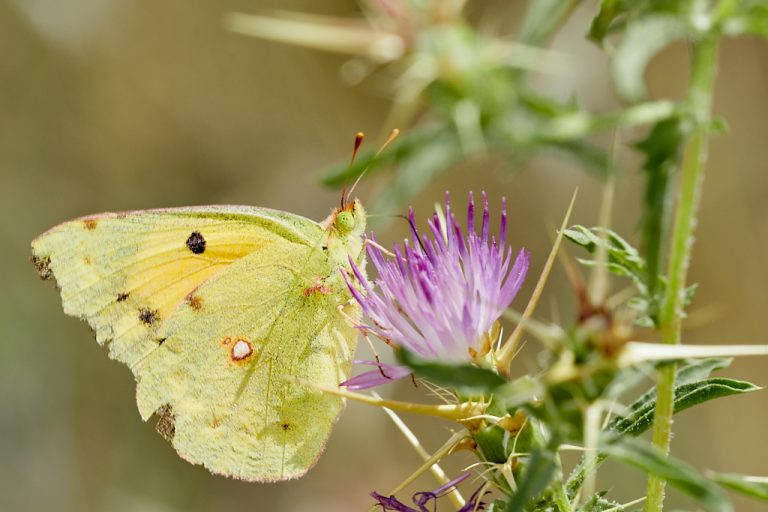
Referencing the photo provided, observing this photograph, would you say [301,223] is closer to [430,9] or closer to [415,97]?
[415,97]

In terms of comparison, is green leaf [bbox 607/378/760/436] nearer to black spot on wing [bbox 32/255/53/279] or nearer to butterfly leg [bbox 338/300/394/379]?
butterfly leg [bbox 338/300/394/379]

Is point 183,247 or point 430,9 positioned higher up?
point 430,9

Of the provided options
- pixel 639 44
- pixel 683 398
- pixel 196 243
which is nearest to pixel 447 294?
pixel 683 398

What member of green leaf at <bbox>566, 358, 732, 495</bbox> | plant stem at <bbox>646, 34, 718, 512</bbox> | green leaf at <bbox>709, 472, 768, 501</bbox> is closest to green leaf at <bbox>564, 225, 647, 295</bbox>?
plant stem at <bbox>646, 34, 718, 512</bbox>

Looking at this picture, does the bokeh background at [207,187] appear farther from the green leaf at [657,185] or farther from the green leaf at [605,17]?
the green leaf at [657,185]

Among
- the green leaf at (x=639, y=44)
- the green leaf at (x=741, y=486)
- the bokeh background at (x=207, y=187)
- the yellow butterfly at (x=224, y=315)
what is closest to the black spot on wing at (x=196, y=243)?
the yellow butterfly at (x=224, y=315)

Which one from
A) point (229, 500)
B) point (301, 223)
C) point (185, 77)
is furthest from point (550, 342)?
point (185, 77)
